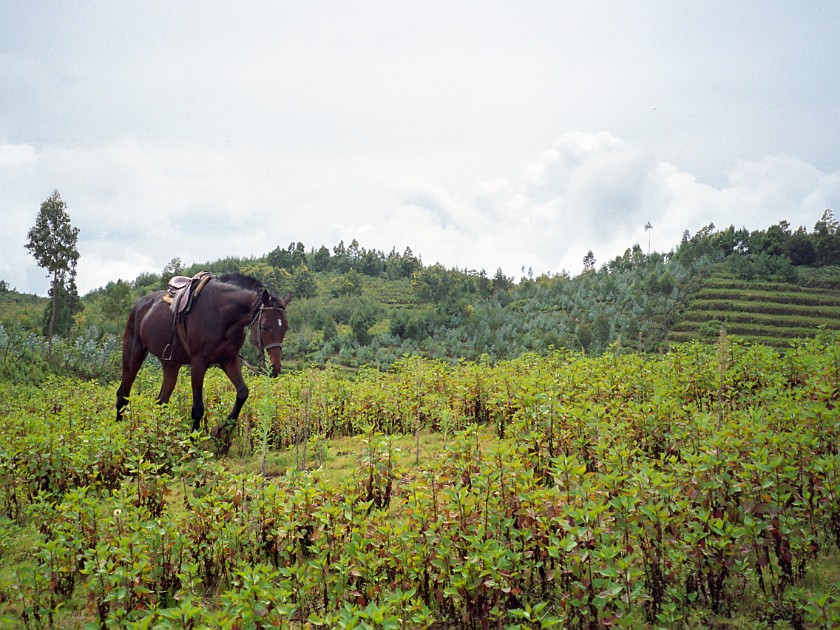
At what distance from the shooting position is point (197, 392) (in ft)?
24.6

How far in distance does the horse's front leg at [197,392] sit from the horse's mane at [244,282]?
4.41 ft

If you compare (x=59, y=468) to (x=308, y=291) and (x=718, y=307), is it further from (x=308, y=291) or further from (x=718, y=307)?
(x=308, y=291)

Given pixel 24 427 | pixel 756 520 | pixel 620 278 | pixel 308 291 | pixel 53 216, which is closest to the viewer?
pixel 756 520

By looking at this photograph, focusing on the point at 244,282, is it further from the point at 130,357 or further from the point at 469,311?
the point at 469,311

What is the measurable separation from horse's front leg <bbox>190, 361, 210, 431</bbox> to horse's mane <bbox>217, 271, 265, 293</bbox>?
4.41ft

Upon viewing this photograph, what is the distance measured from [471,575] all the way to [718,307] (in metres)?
58.6

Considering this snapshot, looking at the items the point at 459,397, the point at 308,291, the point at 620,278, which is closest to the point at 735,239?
the point at 620,278

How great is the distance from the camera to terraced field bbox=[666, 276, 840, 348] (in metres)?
45.6

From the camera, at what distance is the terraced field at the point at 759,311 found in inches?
1795

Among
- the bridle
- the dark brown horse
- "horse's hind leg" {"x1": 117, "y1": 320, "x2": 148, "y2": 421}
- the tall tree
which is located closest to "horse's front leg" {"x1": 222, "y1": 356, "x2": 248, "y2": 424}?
the dark brown horse

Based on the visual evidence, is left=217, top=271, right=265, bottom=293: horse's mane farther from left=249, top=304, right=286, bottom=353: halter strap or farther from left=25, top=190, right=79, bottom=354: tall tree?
A: left=25, top=190, right=79, bottom=354: tall tree

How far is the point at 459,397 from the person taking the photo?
8.84 meters

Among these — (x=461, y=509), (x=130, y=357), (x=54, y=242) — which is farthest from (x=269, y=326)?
(x=54, y=242)

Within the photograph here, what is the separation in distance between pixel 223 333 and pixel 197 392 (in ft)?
3.07
